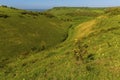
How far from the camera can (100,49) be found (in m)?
27.8

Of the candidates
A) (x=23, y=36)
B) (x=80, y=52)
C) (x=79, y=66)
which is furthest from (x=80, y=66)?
(x=23, y=36)

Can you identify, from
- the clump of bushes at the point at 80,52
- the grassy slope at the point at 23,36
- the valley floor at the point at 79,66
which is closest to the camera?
the valley floor at the point at 79,66

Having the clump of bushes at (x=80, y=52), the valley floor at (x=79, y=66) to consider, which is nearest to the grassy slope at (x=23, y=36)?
the clump of bushes at (x=80, y=52)

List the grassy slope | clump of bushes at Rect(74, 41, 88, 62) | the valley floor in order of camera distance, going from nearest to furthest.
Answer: the valley floor
clump of bushes at Rect(74, 41, 88, 62)
the grassy slope

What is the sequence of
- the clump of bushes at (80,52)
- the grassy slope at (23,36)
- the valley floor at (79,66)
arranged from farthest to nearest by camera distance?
the grassy slope at (23,36) → the clump of bushes at (80,52) → the valley floor at (79,66)

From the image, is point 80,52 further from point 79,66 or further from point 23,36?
point 23,36

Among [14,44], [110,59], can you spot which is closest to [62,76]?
[110,59]

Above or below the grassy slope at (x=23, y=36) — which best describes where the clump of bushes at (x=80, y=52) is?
above

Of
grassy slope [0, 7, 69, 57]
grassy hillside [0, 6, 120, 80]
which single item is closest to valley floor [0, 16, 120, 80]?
grassy hillside [0, 6, 120, 80]

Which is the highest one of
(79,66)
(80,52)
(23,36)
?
(80,52)

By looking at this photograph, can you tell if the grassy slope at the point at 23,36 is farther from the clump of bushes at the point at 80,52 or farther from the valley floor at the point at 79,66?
the valley floor at the point at 79,66

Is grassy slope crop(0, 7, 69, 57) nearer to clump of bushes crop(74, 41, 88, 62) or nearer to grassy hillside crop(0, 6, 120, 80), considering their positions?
clump of bushes crop(74, 41, 88, 62)

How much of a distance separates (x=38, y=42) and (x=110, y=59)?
28.3 m

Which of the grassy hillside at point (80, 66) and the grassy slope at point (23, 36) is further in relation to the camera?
the grassy slope at point (23, 36)
